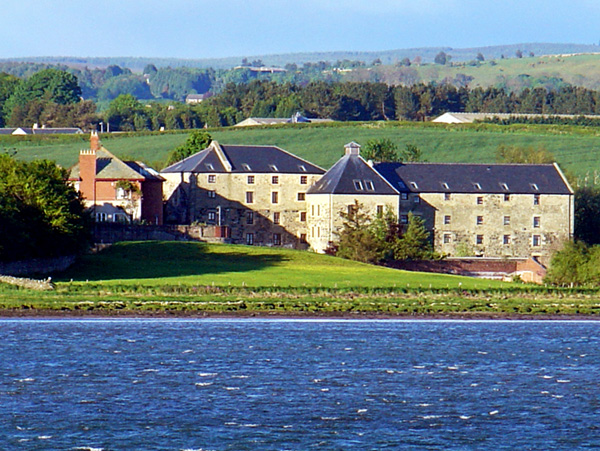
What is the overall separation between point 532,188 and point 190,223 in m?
26.5

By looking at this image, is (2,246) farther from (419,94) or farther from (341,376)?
(419,94)

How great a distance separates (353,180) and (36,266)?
3164 cm

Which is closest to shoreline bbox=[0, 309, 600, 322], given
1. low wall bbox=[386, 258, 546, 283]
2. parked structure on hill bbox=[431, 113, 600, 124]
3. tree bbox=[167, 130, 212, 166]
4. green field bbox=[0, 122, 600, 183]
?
low wall bbox=[386, 258, 546, 283]

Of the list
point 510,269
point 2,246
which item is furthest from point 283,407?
point 510,269

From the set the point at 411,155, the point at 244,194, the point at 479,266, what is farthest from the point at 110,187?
the point at 411,155

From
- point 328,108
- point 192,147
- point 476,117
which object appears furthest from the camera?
point 328,108

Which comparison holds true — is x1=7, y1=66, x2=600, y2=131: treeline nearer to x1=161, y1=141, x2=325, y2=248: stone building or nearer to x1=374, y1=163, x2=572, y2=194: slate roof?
x1=161, y1=141, x2=325, y2=248: stone building

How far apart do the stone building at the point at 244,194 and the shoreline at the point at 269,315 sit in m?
41.8

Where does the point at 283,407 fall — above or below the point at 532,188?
below

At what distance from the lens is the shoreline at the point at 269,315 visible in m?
52.7

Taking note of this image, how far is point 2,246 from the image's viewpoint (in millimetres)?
63781

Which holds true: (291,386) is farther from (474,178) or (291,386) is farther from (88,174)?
(474,178)

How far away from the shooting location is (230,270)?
7256 cm

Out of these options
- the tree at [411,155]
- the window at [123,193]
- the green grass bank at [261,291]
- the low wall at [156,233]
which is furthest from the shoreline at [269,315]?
the tree at [411,155]
